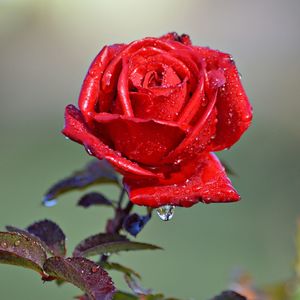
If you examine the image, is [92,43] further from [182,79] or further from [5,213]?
[182,79]

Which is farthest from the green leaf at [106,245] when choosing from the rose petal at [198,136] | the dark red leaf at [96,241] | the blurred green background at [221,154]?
the blurred green background at [221,154]

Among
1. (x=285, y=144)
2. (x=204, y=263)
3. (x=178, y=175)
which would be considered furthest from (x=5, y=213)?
(x=178, y=175)

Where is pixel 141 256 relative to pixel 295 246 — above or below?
below

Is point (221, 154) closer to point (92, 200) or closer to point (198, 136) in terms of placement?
point (92, 200)

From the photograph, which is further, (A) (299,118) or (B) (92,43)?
(B) (92,43)

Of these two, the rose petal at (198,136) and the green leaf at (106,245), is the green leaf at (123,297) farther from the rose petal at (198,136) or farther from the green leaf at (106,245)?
the rose petal at (198,136)

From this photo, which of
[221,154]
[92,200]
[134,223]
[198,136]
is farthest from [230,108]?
[221,154]
